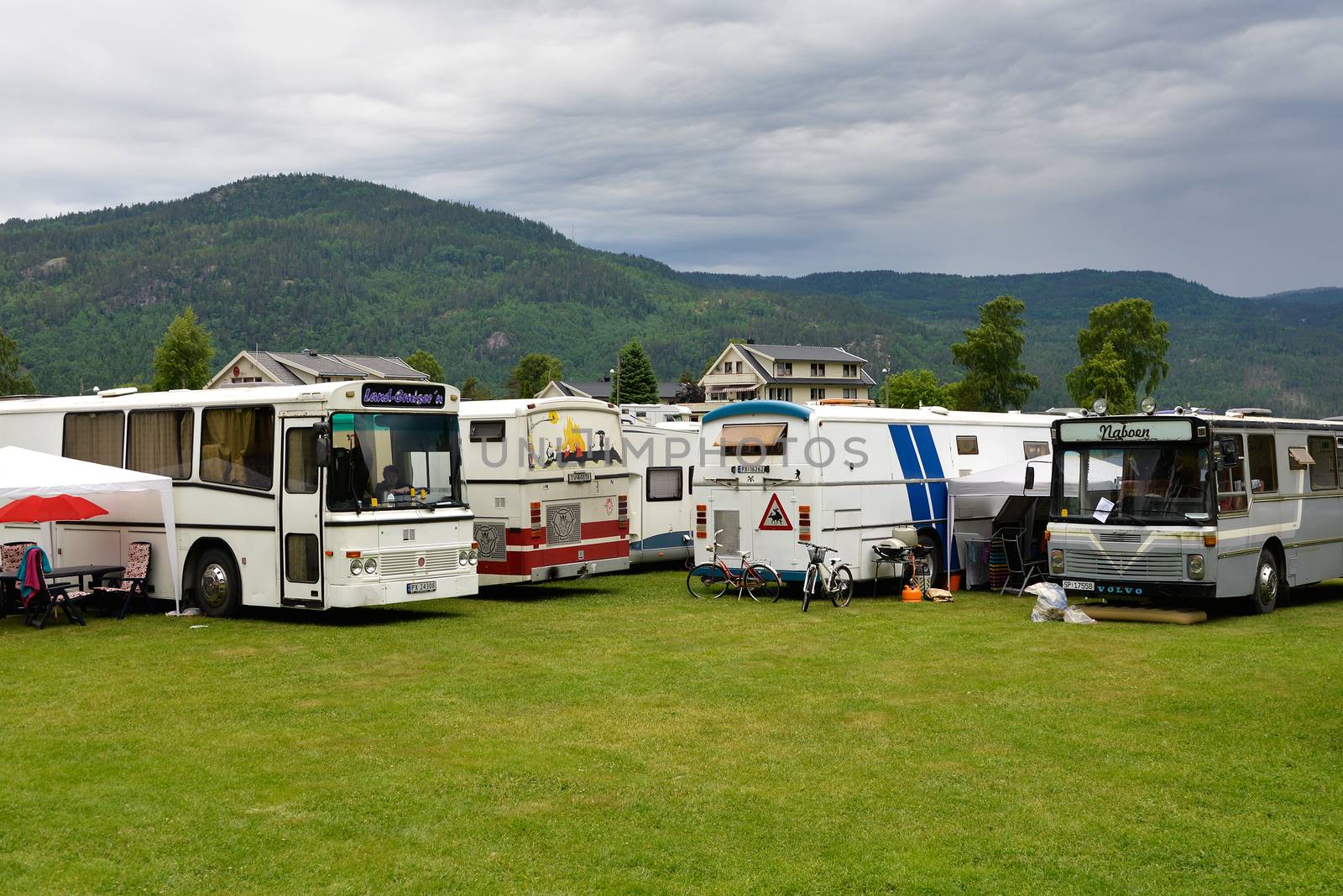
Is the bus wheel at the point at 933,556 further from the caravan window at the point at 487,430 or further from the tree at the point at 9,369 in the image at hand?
the tree at the point at 9,369

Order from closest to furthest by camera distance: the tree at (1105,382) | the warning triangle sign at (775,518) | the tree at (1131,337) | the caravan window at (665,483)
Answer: the warning triangle sign at (775,518), the caravan window at (665,483), the tree at (1105,382), the tree at (1131,337)

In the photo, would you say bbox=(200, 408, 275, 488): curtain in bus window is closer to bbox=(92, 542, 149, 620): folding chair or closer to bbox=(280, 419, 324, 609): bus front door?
bbox=(280, 419, 324, 609): bus front door

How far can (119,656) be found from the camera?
13211 millimetres

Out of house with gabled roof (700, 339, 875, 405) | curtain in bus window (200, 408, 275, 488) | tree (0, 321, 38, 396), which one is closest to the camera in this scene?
curtain in bus window (200, 408, 275, 488)

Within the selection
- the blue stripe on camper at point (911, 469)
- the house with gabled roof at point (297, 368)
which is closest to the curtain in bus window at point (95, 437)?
Result: the blue stripe on camper at point (911, 469)

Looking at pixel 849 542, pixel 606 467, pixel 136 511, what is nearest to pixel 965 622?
pixel 849 542

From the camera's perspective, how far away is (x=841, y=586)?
17.4 m

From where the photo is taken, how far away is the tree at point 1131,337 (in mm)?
82625

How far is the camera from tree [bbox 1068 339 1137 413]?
76.1m

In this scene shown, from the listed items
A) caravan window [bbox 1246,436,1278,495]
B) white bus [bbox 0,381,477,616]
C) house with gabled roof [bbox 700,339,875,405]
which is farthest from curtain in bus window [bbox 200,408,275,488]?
house with gabled roof [bbox 700,339,875,405]

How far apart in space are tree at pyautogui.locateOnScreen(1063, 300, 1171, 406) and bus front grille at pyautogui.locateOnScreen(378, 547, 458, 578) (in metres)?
71.9

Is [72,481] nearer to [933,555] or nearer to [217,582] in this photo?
[217,582]

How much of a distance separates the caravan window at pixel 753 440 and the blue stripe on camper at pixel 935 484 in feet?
8.54

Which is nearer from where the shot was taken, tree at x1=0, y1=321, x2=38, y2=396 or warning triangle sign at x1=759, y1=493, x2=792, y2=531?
warning triangle sign at x1=759, y1=493, x2=792, y2=531
